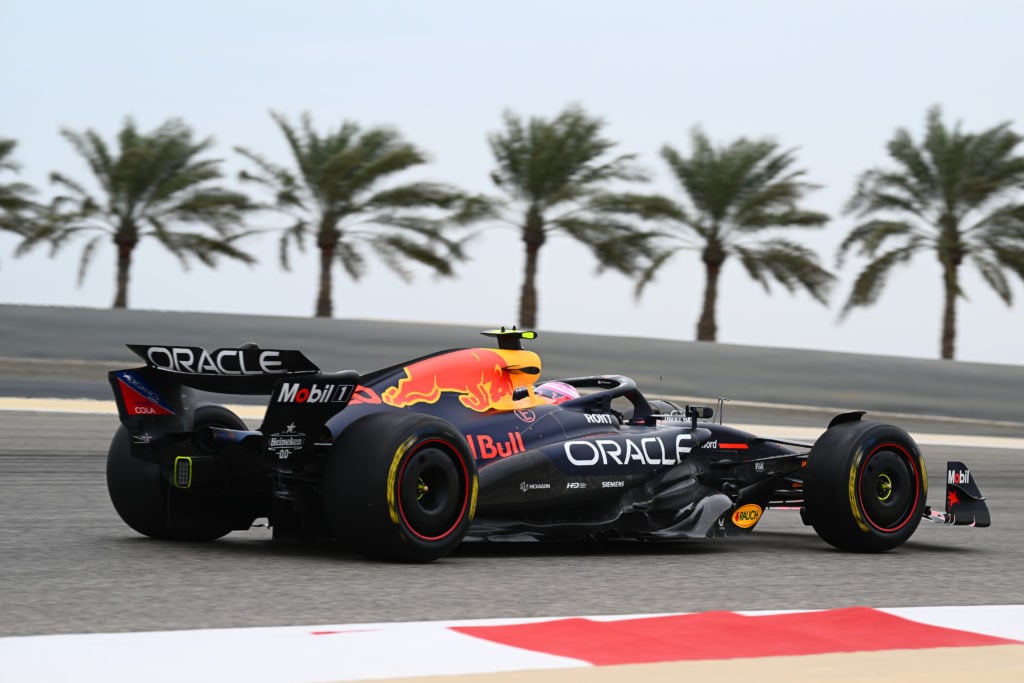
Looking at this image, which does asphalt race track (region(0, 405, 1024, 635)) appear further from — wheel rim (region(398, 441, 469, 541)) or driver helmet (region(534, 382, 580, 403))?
driver helmet (region(534, 382, 580, 403))

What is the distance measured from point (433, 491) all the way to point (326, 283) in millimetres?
26636

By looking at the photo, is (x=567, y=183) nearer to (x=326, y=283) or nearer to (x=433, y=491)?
(x=326, y=283)

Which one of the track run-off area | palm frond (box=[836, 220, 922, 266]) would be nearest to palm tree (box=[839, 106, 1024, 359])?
palm frond (box=[836, 220, 922, 266])

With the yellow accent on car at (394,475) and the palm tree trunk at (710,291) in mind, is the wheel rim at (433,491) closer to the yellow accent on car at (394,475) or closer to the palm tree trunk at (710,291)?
the yellow accent on car at (394,475)

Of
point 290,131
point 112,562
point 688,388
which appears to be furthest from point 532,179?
point 112,562

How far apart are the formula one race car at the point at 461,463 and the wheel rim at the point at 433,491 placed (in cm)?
1

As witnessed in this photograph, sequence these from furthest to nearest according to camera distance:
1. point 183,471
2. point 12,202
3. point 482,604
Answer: point 12,202 → point 183,471 → point 482,604

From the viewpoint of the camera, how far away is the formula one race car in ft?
25.3

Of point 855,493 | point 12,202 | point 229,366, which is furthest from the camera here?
point 12,202

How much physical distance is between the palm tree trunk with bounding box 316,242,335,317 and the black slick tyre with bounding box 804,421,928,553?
25.1 m

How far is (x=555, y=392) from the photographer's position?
955cm

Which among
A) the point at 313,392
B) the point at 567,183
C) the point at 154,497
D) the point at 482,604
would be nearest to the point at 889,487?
the point at 482,604

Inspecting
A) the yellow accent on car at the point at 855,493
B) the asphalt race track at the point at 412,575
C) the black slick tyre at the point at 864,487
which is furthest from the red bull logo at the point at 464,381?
the yellow accent on car at the point at 855,493

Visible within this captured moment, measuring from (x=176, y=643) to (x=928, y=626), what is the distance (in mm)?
3274
